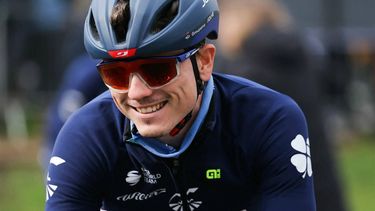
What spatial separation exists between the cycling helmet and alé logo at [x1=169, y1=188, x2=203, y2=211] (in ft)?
2.22

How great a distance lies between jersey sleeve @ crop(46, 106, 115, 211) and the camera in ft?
15.1

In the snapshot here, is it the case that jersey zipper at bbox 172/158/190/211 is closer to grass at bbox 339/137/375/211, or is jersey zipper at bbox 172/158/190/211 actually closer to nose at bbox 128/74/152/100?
nose at bbox 128/74/152/100

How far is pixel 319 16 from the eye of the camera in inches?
773

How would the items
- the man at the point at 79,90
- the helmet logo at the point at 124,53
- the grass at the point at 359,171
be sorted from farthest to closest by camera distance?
the grass at the point at 359,171
the man at the point at 79,90
the helmet logo at the point at 124,53

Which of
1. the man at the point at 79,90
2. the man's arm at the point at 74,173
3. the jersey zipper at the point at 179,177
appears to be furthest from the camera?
the man at the point at 79,90

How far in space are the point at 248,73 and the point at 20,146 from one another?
10.6 metres

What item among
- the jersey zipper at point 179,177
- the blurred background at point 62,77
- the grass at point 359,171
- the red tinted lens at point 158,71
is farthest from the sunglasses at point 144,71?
the blurred background at point 62,77

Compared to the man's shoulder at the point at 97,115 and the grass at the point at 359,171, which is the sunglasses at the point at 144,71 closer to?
the man's shoulder at the point at 97,115

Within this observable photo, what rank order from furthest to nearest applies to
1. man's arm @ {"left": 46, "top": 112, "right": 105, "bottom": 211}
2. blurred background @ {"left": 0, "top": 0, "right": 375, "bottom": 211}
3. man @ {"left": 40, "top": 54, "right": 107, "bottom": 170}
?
blurred background @ {"left": 0, "top": 0, "right": 375, "bottom": 211} < man @ {"left": 40, "top": 54, "right": 107, "bottom": 170} < man's arm @ {"left": 46, "top": 112, "right": 105, "bottom": 211}

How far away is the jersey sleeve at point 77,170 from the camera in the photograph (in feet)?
15.1

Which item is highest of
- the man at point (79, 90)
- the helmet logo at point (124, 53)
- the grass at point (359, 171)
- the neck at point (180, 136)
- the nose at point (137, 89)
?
the helmet logo at point (124, 53)

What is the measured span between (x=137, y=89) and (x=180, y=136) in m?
0.47

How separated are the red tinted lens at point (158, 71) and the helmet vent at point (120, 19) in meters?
0.16

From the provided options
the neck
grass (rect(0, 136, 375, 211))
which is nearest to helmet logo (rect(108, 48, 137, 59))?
the neck
